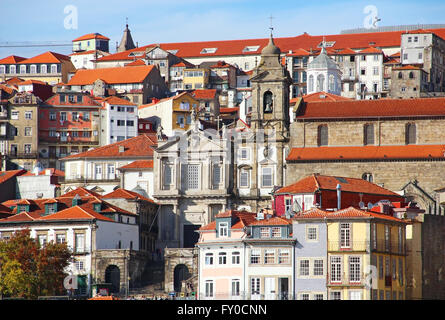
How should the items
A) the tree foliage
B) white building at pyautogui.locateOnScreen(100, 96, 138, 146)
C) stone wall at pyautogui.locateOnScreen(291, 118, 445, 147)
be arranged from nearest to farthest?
the tree foliage → stone wall at pyautogui.locateOnScreen(291, 118, 445, 147) → white building at pyautogui.locateOnScreen(100, 96, 138, 146)

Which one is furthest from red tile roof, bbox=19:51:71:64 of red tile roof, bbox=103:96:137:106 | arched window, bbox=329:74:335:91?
arched window, bbox=329:74:335:91

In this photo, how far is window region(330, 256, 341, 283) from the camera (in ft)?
276

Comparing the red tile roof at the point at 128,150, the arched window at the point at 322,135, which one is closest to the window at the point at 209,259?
the arched window at the point at 322,135

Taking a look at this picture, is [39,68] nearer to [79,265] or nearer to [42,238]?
[42,238]

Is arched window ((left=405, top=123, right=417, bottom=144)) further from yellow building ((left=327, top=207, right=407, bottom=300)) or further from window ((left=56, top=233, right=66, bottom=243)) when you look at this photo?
window ((left=56, top=233, right=66, bottom=243))

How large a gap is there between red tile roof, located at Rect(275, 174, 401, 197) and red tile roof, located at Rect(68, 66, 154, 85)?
60.9 metres

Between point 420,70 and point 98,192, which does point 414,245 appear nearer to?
point 98,192

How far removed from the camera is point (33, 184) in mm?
123062

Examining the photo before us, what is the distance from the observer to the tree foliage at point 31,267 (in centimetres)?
9238

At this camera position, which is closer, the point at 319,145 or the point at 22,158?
A: the point at 319,145

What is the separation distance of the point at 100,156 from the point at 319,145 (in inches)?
→ 793
